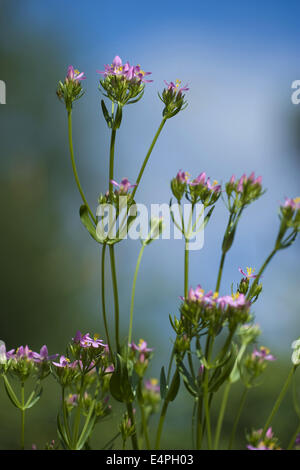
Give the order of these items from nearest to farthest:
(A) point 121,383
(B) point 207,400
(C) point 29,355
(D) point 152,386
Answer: (D) point 152,386, (B) point 207,400, (A) point 121,383, (C) point 29,355

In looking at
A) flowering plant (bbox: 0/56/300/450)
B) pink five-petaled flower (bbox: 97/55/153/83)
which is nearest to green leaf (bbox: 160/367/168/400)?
flowering plant (bbox: 0/56/300/450)

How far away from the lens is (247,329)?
981 millimetres

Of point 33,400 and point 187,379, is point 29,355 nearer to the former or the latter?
point 33,400

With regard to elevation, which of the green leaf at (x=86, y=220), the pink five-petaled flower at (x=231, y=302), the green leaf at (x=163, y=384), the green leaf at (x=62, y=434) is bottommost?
the green leaf at (x=62, y=434)

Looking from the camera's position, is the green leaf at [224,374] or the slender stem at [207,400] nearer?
the slender stem at [207,400]

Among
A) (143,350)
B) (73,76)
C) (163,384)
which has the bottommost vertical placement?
(163,384)

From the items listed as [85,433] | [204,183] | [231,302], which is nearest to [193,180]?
[204,183]

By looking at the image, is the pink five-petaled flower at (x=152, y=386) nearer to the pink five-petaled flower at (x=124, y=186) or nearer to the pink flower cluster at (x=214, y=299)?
the pink flower cluster at (x=214, y=299)

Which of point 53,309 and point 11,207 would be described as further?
point 11,207

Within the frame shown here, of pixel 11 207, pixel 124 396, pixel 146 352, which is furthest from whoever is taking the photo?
pixel 11 207

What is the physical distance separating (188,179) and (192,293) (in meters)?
0.26

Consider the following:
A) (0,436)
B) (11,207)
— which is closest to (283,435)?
(0,436)

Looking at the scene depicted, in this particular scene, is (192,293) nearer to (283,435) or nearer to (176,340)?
(176,340)

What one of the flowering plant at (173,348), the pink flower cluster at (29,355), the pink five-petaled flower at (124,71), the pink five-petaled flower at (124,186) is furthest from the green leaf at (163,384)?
the pink five-petaled flower at (124,71)
